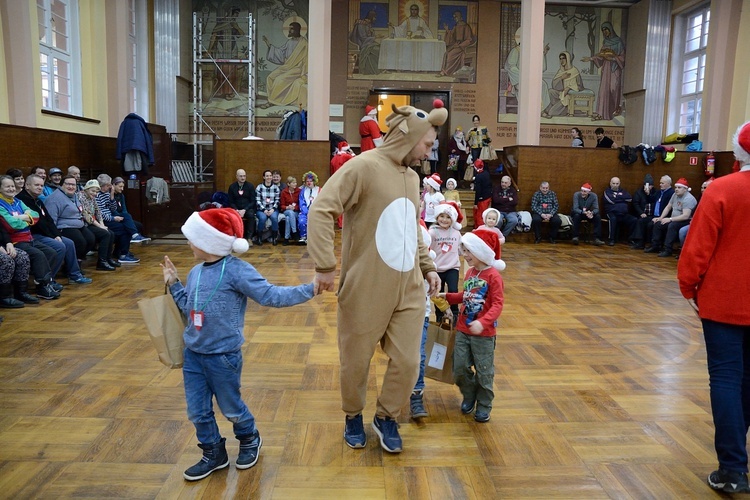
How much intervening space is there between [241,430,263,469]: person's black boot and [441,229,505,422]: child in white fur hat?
4.09 ft

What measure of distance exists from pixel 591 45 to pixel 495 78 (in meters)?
2.89

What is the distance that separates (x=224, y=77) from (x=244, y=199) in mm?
6936

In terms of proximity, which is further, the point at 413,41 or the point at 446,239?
the point at 413,41

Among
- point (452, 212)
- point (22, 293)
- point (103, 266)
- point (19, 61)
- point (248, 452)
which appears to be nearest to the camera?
point (248, 452)

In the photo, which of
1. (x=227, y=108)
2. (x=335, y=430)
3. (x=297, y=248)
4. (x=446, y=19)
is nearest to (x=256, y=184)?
(x=297, y=248)

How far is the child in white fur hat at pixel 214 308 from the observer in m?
2.73

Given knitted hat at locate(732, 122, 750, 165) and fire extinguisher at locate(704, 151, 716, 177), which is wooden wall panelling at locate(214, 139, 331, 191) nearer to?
fire extinguisher at locate(704, 151, 716, 177)

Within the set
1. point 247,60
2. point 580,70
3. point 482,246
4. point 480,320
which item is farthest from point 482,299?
point 580,70

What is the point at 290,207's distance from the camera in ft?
36.7

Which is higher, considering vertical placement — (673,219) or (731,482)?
(673,219)

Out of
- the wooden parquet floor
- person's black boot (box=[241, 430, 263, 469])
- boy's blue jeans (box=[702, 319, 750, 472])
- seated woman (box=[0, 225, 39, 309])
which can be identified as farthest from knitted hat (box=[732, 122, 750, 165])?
seated woman (box=[0, 225, 39, 309])

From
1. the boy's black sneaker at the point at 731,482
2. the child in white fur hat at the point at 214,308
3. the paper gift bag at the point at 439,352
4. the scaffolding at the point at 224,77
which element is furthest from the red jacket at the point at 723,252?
the scaffolding at the point at 224,77

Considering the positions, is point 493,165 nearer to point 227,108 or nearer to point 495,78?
point 495,78

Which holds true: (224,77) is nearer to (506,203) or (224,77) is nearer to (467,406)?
(506,203)
